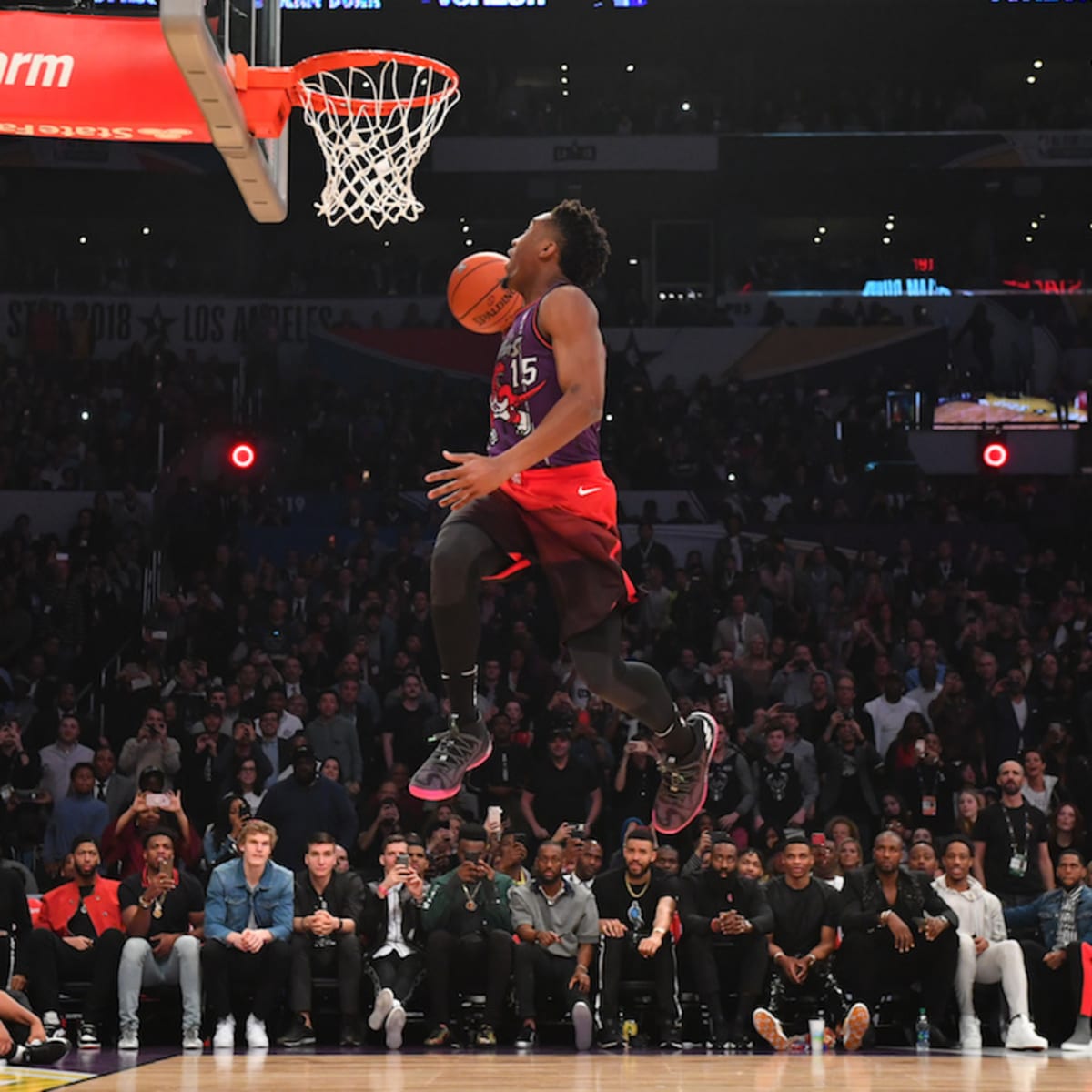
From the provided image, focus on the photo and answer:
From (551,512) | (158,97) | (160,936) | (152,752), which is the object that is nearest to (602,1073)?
(160,936)

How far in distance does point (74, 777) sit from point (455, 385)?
13261mm

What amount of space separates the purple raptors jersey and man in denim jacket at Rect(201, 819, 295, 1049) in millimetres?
6466

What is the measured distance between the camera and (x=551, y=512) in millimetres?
5738

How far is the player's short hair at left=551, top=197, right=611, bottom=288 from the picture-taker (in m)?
5.90

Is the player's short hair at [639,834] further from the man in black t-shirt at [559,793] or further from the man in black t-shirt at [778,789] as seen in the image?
the man in black t-shirt at [778,789]

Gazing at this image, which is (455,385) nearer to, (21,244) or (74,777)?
(21,244)

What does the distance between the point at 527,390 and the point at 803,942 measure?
7.46m

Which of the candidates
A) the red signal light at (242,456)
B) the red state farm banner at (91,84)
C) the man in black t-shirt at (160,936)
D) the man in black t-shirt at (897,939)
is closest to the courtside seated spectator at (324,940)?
the man in black t-shirt at (160,936)

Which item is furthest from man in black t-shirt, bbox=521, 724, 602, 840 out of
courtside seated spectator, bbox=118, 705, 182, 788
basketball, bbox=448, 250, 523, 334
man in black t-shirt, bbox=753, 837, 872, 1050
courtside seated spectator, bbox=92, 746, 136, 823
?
basketball, bbox=448, 250, 523, 334

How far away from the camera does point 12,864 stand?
11.6 m

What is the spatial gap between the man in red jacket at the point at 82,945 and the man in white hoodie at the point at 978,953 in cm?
596

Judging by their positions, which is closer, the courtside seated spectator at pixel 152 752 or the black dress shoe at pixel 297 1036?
the black dress shoe at pixel 297 1036

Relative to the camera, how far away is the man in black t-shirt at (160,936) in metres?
11.2

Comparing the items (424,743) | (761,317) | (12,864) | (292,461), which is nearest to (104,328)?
(292,461)
